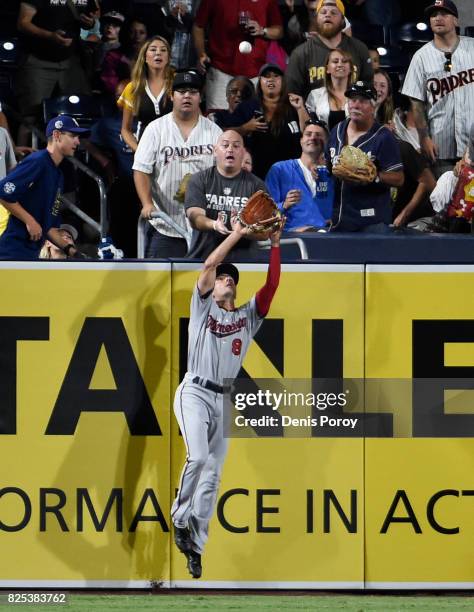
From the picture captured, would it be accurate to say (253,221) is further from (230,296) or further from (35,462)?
(35,462)

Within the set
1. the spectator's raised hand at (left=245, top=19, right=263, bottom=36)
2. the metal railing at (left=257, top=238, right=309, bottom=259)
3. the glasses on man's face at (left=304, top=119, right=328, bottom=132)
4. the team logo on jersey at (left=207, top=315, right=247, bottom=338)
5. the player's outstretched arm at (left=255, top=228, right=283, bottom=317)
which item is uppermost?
the spectator's raised hand at (left=245, top=19, right=263, bottom=36)

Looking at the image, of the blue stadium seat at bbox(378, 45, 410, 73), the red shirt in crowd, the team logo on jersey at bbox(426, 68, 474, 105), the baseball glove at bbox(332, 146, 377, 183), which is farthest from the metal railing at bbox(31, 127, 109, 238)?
the blue stadium seat at bbox(378, 45, 410, 73)

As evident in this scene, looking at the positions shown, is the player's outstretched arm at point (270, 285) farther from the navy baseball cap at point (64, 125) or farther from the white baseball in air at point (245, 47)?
the white baseball in air at point (245, 47)

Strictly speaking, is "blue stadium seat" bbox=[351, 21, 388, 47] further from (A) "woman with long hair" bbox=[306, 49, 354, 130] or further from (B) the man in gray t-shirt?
(B) the man in gray t-shirt

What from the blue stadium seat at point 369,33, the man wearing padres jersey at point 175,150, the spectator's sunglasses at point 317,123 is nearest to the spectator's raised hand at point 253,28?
the blue stadium seat at point 369,33

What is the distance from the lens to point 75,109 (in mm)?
12828

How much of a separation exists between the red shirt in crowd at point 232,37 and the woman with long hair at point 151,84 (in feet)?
4.70

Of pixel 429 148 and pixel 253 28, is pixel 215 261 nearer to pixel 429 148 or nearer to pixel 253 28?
pixel 429 148

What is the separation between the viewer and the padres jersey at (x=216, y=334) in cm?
839

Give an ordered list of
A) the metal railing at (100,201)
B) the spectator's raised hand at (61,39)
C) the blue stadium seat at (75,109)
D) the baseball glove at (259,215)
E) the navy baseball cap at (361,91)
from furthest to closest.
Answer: the spectator's raised hand at (61,39), the blue stadium seat at (75,109), the metal railing at (100,201), the navy baseball cap at (361,91), the baseball glove at (259,215)

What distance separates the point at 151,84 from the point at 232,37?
167 centimetres

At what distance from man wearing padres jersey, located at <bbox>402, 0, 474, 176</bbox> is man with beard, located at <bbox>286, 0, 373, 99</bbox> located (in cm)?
49

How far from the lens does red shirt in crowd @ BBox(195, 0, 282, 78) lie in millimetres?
13188

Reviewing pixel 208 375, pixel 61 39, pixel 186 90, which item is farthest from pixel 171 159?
pixel 61 39
